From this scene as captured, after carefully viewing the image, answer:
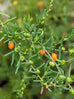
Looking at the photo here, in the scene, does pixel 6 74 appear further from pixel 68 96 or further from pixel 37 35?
pixel 37 35

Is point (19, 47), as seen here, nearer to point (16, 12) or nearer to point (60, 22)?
point (16, 12)

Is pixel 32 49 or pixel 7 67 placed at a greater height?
pixel 32 49

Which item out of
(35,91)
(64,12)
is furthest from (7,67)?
(64,12)

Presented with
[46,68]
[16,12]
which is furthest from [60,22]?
[46,68]

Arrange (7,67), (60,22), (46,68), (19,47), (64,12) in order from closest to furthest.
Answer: (46,68) → (19,47) → (7,67) → (64,12) → (60,22)

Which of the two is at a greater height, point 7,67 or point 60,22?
point 60,22

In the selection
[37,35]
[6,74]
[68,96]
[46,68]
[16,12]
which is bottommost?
[68,96]

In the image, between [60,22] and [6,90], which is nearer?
[6,90]

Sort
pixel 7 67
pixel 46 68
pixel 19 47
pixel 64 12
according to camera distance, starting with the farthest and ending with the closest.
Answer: pixel 64 12
pixel 7 67
pixel 19 47
pixel 46 68

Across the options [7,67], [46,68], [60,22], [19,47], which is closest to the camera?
[46,68]
